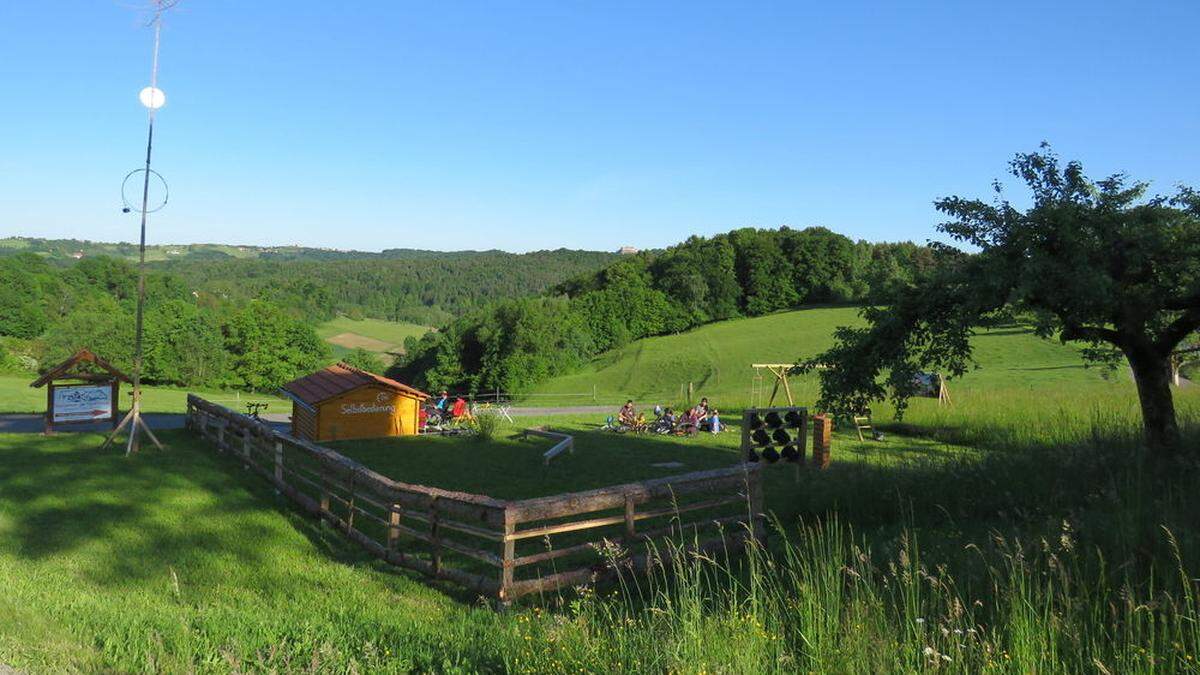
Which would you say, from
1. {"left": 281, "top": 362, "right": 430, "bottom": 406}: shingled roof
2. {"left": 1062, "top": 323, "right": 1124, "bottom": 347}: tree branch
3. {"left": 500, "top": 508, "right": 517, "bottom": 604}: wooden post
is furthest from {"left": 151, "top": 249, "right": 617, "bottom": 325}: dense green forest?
{"left": 500, "top": 508, "right": 517, "bottom": 604}: wooden post

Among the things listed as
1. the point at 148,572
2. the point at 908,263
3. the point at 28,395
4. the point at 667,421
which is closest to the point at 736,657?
the point at 148,572

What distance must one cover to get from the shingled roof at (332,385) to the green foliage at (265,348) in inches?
1995

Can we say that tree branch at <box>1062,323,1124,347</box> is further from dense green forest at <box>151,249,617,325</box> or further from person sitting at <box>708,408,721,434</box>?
dense green forest at <box>151,249,617,325</box>

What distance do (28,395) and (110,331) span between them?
3851 centimetres

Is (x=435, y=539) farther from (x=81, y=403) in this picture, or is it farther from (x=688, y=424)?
(x=688, y=424)

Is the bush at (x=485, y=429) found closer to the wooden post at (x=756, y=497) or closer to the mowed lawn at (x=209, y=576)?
the mowed lawn at (x=209, y=576)

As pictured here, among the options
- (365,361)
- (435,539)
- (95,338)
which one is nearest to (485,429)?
(435,539)

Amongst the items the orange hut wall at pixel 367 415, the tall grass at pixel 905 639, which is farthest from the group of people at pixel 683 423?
the tall grass at pixel 905 639

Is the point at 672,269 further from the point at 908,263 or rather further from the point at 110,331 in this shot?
the point at 908,263

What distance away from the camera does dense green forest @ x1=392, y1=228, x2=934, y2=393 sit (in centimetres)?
6556

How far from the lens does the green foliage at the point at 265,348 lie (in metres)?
69.6

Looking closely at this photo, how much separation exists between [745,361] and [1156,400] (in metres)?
46.1

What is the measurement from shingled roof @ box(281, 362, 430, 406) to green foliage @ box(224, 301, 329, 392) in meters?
50.7

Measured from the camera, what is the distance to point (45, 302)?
8325 centimetres
